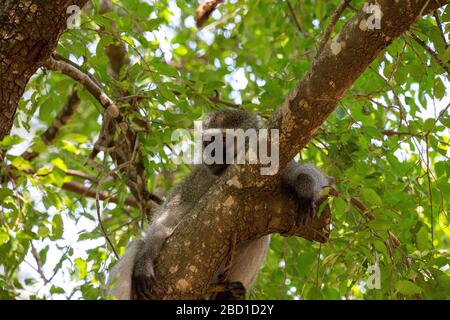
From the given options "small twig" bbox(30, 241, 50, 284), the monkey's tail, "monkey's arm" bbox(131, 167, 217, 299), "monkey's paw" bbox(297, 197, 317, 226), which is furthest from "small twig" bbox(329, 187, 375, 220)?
"small twig" bbox(30, 241, 50, 284)

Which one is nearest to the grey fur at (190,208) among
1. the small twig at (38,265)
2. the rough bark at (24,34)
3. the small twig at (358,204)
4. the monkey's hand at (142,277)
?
the monkey's hand at (142,277)

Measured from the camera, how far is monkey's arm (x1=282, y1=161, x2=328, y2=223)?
18.3 feet

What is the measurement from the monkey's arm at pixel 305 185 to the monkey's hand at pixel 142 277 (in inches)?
53.2

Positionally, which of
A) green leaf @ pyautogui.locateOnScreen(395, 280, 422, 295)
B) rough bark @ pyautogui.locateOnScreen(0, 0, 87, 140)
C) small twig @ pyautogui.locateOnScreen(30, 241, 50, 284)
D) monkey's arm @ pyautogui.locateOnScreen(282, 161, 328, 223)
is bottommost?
green leaf @ pyautogui.locateOnScreen(395, 280, 422, 295)

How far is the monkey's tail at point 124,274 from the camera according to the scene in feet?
19.3

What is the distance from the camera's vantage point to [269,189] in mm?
5250

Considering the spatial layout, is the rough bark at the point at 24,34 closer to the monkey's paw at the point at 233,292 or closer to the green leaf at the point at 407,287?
the monkey's paw at the point at 233,292

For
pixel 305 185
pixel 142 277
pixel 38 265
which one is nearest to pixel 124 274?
pixel 142 277

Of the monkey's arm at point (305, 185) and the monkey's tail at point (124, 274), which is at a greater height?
the monkey's arm at point (305, 185)

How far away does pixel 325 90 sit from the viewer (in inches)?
182

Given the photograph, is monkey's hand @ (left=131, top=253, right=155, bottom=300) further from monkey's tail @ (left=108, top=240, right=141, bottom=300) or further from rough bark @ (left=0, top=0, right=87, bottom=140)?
rough bark @ (left=0, top=0, right=87, bottom=140)

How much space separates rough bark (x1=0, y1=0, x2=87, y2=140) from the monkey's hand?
1780 mm
